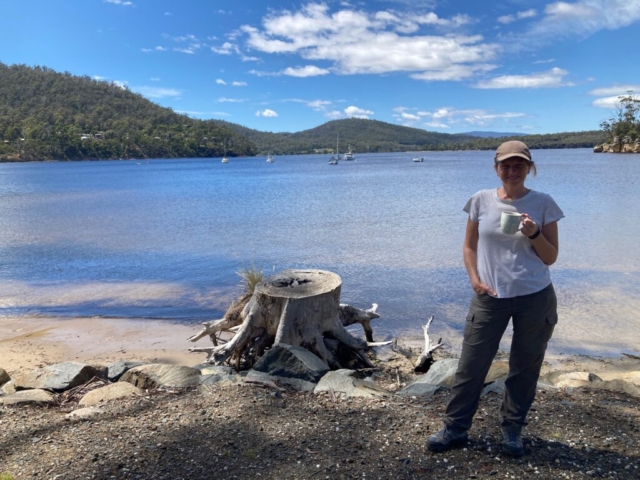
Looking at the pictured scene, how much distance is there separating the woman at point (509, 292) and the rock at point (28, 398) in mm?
4163

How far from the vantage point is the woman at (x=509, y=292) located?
3439mm

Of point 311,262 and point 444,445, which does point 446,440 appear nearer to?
point 444,445

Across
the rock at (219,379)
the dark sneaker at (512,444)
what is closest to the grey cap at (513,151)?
the dark sneaker at (512,444)

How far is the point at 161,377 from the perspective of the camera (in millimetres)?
5656

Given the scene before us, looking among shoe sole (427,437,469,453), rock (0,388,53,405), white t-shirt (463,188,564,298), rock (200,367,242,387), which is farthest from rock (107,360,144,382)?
white t-shirt (463,188,564,298)

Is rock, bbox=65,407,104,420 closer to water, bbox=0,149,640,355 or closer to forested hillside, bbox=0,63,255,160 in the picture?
water, bbox=0,149,640,355

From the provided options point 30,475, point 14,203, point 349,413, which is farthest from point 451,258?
point 14,203

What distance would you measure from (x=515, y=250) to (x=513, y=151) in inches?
26.9

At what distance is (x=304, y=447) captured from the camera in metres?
3.92

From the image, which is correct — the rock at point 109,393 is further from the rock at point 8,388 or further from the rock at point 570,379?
the rock at point 570,379

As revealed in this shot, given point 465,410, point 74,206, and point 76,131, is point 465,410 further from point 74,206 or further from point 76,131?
point 76,131

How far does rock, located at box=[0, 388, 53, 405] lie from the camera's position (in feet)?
17.3

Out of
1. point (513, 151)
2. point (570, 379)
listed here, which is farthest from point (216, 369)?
point (513, 151)

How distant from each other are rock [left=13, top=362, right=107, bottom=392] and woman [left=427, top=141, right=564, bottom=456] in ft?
14.7
